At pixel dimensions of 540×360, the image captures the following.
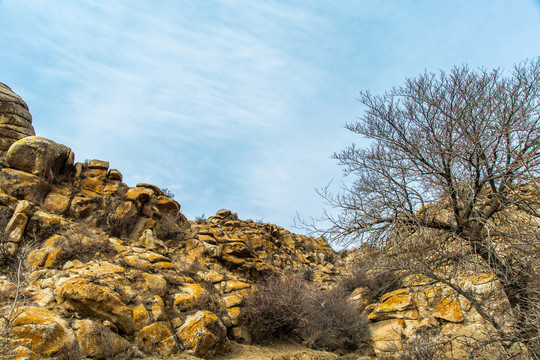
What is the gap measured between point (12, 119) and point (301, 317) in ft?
51.4

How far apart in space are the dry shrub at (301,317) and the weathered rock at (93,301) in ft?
14.8

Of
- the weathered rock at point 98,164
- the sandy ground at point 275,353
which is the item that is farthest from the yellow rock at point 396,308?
the weathered rock at point 98,164

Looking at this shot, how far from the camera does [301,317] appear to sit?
1146 centimetres

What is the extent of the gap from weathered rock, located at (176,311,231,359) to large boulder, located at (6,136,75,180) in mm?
8409

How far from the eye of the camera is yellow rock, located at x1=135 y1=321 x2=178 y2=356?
714cm

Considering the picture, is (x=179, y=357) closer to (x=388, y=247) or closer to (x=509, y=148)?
(x=388, y=247)

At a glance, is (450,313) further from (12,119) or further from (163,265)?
(12,119)

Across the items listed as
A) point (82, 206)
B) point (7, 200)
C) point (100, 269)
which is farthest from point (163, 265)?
point (7, 200)

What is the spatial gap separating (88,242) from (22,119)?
9.07 meters

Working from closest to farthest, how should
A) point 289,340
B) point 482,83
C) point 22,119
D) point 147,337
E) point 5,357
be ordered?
1. point 5,357
2. point 482,83
3. point 147,337
4. point 289,340
5. point 22,119

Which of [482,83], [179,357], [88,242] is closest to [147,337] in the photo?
[179,357]

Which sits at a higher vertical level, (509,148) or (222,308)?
(509,148)

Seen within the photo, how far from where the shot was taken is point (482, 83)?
6.80m

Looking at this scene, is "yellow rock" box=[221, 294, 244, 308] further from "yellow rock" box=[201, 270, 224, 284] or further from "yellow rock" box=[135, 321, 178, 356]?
"yellow rock" box=[135, 321, 178, 356]
